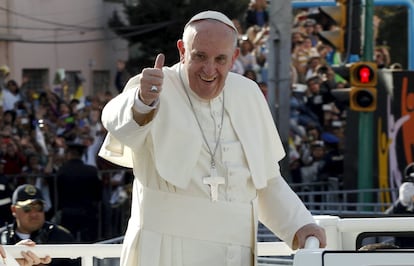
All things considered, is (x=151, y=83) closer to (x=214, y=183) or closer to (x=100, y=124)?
(x=214, y=183)

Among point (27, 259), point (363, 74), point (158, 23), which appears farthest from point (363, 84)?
point (158, 23)

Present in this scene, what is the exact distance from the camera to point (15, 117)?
1897 centimetres

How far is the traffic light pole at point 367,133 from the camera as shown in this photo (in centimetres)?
1561

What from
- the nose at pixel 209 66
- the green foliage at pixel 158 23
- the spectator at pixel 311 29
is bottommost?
the nose at pixel 209 66

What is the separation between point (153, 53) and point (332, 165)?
11.3 meters

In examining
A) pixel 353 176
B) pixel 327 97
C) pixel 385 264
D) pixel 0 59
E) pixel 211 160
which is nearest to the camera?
pixel 385 264

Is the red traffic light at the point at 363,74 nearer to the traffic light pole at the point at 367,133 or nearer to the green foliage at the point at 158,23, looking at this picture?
the traffic light pole at the point at 367,133

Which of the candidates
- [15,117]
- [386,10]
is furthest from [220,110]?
[386,10]

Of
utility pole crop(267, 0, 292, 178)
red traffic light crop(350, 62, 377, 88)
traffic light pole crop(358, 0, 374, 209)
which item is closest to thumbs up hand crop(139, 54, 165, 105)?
red traffic light crop(350, 62, 377, 88)

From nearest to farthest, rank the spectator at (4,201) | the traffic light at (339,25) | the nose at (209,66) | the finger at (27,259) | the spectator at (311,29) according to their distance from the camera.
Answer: the nose at (209,66), the finger at (27,259), the spectator at (4,201), the traffic light at (339,25), the spectator at (311,29)

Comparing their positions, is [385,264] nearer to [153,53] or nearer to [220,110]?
[220,110]

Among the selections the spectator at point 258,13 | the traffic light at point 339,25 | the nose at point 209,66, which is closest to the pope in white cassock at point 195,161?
the nose at point 209,66

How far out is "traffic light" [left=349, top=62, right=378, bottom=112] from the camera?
1513cm

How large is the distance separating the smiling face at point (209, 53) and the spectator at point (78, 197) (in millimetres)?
9195
